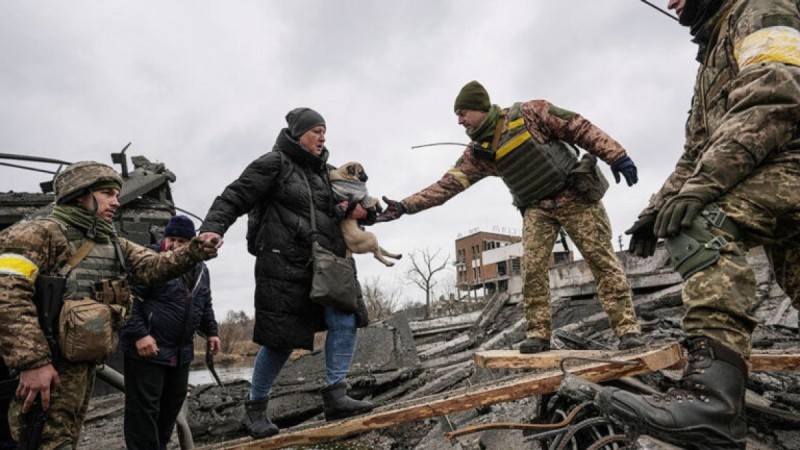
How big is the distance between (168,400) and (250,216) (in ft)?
5.81

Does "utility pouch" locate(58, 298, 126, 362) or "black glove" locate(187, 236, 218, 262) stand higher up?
"black glove" locate(187, 236, 218, 262)

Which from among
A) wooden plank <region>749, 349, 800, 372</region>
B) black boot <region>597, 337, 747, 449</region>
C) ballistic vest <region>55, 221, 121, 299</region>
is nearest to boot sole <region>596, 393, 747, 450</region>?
black boot <region>597, 337, 747, 449</region>

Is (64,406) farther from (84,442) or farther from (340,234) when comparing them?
(84,442)

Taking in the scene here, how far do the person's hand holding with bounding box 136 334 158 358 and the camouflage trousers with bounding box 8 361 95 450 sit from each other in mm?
769

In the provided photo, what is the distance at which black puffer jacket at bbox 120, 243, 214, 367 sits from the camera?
351 centimetres

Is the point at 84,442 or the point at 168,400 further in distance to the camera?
the point at 84,442

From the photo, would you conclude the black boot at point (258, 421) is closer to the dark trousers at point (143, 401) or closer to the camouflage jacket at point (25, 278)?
the dark trousers at point (143, 401)

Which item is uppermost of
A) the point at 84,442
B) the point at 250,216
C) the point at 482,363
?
the point at 250,216

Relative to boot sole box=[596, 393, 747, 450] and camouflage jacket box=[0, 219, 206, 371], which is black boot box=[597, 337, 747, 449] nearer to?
boot sole box=[596, 393, 747, 450]

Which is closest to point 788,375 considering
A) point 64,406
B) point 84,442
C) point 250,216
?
point 250,216

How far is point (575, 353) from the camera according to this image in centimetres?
317

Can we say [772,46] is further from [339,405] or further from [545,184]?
[339,405]

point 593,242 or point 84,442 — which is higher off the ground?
point 593,242

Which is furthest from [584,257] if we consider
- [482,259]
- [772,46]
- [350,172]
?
[482,259]
